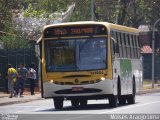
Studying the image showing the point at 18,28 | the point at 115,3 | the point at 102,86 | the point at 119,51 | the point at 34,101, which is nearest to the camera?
the point at 102,86

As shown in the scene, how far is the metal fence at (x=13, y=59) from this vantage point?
153ft

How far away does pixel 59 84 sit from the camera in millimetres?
28625

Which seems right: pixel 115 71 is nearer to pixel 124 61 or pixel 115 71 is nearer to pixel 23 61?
pixel 124 61

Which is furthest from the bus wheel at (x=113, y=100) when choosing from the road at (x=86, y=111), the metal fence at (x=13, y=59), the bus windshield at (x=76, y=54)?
the metal fence at (x=13, y=59)

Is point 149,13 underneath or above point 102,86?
above

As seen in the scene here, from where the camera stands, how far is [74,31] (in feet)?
95.0

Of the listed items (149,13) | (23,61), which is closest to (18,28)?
(23,61)

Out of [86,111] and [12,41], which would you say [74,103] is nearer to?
[86,111]

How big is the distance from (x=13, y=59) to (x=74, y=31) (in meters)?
19.3

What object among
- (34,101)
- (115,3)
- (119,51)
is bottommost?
(34,101)

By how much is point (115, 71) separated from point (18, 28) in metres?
27.7

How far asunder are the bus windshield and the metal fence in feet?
56.8

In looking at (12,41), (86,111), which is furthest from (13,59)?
(86,111)

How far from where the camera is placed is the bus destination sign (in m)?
28.8
